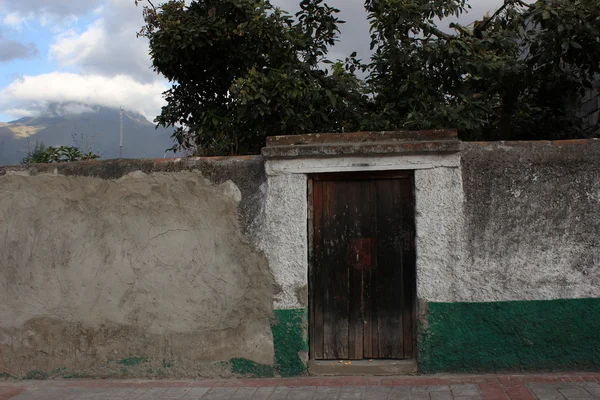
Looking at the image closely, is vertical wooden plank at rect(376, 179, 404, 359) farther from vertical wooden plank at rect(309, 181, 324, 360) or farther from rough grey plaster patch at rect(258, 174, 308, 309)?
rough grey plaster patch at rect(258, 174, 308, 309)

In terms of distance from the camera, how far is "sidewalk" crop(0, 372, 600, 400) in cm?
443

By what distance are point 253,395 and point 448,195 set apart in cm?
242

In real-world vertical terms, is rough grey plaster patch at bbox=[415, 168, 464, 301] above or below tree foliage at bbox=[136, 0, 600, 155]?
below

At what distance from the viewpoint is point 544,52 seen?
7.42m

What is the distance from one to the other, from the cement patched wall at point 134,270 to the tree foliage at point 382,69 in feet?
6.06

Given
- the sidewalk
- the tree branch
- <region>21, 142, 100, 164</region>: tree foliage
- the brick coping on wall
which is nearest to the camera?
the sidewalk

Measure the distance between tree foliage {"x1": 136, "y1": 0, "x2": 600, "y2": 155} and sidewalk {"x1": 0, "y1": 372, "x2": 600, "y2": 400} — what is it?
311 cm

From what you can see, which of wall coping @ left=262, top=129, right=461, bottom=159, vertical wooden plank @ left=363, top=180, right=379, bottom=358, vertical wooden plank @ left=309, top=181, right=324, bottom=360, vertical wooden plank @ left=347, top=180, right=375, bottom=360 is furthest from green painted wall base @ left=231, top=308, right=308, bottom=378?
wall coping @ left=262, top=129, right=461, bottom=159

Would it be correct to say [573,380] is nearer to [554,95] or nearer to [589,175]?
[589,175]

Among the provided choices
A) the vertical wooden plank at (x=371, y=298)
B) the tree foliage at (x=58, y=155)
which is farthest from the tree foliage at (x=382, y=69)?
the vertical wooden plank at (x=371, y=298)

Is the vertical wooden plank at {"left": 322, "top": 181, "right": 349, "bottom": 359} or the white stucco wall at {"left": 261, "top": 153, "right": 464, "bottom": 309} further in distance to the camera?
the vertical wooden plank at {"left": 322, "top": 181, "right": 349, "bottom": 359}

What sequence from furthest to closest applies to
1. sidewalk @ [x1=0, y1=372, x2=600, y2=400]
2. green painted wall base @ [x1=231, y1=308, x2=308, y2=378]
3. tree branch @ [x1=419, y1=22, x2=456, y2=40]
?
tree branch @ [x1=419, y1=22, x2=456, y2=40] < green painted wall base @ [x1=231, y1=308, x2=308, y2=378] < sidewalk @ [x1=0, y1=372, x2=600, y2=400]

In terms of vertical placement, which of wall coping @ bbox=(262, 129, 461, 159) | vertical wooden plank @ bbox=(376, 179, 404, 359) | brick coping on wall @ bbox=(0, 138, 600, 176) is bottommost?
vertical wooden plank @ bbox=(376, 179, 404, 359)

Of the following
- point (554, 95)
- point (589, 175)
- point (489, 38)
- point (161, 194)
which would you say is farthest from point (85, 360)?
point (554, 95)
